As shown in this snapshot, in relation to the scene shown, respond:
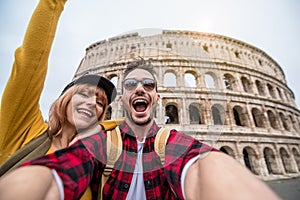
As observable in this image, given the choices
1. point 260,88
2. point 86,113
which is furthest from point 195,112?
point 260,88

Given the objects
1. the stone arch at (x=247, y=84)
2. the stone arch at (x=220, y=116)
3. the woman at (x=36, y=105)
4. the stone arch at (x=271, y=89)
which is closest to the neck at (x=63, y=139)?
the woman at (x=36, y=105)

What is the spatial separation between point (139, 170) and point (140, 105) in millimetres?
475

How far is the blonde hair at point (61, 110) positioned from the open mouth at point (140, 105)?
1.71 feet

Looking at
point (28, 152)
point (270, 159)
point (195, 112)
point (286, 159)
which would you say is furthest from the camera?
point (286, 159)

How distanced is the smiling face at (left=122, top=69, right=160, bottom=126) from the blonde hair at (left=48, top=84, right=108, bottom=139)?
457mm

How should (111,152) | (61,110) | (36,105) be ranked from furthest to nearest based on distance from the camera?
(61,110) < (36,105) < (111,152)

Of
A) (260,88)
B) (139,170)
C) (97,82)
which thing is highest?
(260,88)

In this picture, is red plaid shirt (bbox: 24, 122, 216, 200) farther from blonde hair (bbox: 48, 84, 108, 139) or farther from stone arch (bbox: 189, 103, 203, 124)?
blonde hair (bbox: 48, 84, 108, 139)

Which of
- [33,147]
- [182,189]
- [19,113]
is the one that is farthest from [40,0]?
[182,189]

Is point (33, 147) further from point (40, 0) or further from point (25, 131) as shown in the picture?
point (40, 0)

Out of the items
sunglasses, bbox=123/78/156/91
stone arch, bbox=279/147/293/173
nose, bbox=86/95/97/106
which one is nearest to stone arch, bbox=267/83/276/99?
stone arch, bbox=279/147/293/173

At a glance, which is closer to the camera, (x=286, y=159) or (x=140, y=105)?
(x=140, y=105)

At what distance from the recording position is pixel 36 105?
1221 millimetres

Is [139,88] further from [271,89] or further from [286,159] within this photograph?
[271,89]
